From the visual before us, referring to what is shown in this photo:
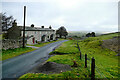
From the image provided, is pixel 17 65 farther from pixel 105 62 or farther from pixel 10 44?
pixel 105 62

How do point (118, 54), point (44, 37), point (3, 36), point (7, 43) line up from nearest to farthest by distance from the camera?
point (118, 54) → point (7, 43) → point (3, 36) → point (44, 37)

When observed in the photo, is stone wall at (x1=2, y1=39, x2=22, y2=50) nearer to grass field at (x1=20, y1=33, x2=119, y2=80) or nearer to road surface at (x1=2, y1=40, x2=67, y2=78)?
road surface at (x1=2, y1=40, x2=67, y2=78)

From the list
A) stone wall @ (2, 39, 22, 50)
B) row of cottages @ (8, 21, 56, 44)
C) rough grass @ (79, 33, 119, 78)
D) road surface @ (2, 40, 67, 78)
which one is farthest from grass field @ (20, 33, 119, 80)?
row of cottages @ (8, 21, 56, 44)

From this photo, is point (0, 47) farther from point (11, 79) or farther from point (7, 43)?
point (11, 79)

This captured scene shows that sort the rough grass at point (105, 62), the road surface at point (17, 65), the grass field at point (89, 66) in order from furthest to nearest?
the road surface at point (17, 65) → the rough grass at point (105, 62) → the grass field at point (89, 66)

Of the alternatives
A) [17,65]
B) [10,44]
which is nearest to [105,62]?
[17,65]

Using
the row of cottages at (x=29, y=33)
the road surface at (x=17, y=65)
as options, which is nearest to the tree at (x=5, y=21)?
the row of cottages at (x=29, y=33)

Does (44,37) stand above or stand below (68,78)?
above

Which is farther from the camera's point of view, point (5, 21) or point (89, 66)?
point (5, 21)

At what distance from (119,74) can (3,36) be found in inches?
1246

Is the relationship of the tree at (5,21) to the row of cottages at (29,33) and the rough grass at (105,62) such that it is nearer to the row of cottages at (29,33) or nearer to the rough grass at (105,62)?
the row of cottages at (29,33)

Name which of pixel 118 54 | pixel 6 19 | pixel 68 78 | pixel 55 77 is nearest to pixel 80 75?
pixel 68 78

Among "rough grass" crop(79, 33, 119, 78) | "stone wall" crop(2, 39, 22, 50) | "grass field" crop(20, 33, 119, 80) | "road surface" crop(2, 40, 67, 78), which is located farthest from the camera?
"stone wall" crop(2, 39, 22, 50)

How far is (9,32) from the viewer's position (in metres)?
23.8
